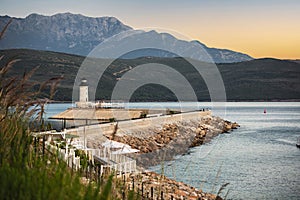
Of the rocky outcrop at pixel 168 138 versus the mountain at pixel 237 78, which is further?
the mountain at pixel 237 78

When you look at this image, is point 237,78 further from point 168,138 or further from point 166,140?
point 166,140

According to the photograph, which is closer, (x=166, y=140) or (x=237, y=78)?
(x=166, y=140)

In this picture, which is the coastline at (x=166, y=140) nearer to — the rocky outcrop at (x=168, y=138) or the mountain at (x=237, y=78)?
the rocky outcrop at (x=168, y=138)

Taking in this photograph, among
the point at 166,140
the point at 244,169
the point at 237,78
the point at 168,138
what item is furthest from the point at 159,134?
the point at 237,78

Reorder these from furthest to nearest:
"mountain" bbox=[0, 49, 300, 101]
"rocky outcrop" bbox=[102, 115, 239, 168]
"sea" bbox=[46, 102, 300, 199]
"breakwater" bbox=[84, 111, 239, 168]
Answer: "mountain" bbox=[0, 49, 300, 101]
"rocky outcrop" bbox=[102, 115, 239, 168]
"breakwater" bbox=[84, 111, 239, 168]
"sea" bbox=[46, 102, 300, 199]

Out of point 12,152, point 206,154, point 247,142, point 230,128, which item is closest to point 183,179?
point 206,154

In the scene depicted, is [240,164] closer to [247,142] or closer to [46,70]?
[247,142]

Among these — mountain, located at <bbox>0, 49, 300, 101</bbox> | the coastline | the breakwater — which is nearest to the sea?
the coastline

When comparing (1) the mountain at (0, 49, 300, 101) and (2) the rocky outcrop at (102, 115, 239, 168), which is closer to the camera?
(2) the rocky outcrop at (102, 115, 239, 168)

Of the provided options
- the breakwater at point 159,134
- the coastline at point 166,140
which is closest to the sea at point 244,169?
Answer: the coastline at point 166,140

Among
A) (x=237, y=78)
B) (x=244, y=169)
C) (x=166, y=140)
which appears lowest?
(x=244, y=169)

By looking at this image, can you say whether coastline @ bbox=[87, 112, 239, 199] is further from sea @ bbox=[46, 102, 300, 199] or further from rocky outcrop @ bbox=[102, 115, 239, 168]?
sea @ bbox=[46, 102, 300, 199]

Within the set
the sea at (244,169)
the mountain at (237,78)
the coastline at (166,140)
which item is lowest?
the sea at (244,169)

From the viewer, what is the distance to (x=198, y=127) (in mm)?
46000
